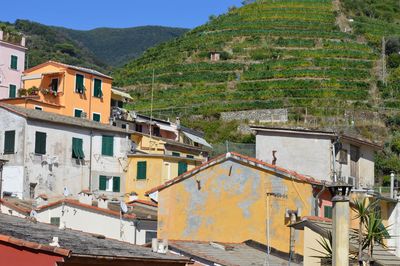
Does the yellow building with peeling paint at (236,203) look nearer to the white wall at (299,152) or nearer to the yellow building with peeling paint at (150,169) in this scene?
the white wall at (299,152)

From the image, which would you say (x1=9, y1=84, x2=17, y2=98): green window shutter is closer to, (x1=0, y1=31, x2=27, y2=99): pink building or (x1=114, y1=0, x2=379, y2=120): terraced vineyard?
(x1=0, y1=31, x2=27, y2=99): pink building

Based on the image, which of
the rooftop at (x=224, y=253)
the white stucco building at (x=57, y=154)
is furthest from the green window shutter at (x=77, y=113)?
the rooftop at (x=224, y=253)

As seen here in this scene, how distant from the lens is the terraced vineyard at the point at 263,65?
329 feet

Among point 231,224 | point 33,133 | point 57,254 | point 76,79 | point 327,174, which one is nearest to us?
point 57,254

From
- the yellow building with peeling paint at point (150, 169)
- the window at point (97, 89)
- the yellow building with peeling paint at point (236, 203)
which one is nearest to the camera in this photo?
the yellow building with peeling paint at point (236, 203)

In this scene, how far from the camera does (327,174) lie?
41.0 meters

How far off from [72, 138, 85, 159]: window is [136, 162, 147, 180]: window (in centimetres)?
330

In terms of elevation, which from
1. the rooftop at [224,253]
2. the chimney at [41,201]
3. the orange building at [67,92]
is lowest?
the rooftop at [224,253]

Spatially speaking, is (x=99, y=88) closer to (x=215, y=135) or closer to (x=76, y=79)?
(x=76, y=79)

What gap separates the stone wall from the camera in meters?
93.4

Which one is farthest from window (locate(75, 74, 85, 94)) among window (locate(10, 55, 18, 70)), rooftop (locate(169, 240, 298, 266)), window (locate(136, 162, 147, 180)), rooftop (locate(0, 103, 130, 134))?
rooftop (locate(169, 240, 298, 266))

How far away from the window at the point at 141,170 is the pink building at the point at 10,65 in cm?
1366

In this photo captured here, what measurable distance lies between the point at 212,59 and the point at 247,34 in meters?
8.69

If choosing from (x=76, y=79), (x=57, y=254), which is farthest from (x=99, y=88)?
(x=57, y=254)
